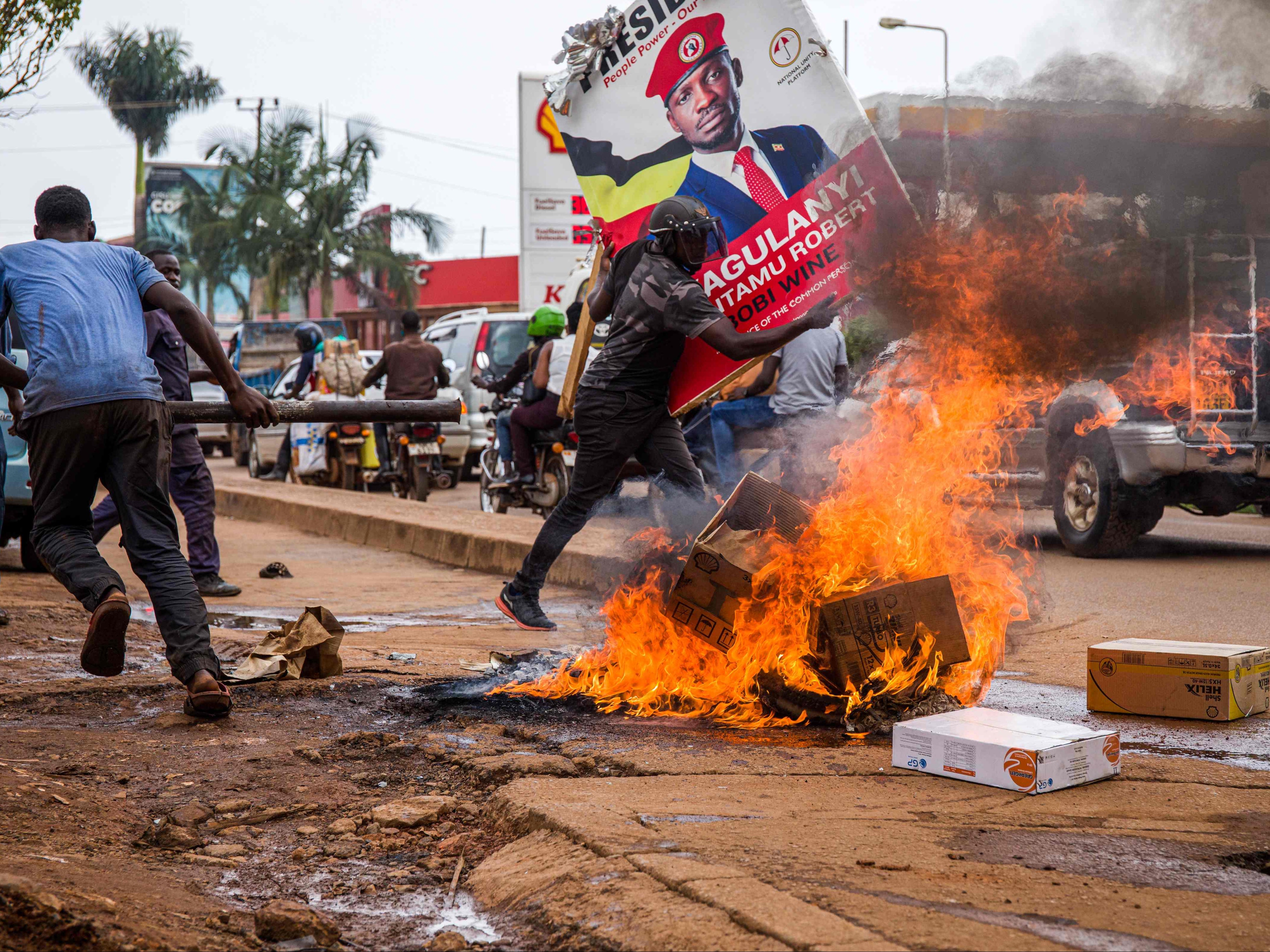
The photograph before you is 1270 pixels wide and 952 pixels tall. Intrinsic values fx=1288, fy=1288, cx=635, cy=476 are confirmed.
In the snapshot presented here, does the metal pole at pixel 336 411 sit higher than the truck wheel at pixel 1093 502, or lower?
higher

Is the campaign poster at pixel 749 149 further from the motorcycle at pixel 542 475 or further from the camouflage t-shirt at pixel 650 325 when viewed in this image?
the motorcycle at pixel 542 475

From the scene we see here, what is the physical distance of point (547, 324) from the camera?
36.5 ft

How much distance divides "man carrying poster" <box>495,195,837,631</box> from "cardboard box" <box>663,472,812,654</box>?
745mm

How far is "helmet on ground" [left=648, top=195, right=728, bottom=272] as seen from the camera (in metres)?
5.19

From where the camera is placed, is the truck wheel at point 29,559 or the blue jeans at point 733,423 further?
the blue jeans at point 733,423

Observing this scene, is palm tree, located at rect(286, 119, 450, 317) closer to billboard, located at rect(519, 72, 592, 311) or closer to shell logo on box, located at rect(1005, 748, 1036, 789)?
billboard, located at rect(519, 72, 592, 311)

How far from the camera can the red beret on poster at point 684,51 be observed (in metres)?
5.32

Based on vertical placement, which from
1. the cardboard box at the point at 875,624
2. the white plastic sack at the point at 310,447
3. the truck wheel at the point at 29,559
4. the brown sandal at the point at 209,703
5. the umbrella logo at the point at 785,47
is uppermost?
the umbrella logo at the point at 785,47

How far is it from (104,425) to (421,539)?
19.7 ft

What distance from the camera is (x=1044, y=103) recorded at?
18.6 feet

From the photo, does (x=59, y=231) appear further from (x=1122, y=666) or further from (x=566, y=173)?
(x=566, y=173)

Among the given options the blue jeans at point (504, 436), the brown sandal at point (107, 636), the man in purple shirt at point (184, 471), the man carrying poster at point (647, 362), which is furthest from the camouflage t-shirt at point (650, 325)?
the blue jeans at point (504, 436)

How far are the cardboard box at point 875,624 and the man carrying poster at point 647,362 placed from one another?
1.18 metres

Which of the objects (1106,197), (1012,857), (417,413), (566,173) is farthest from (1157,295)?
(566,173)
